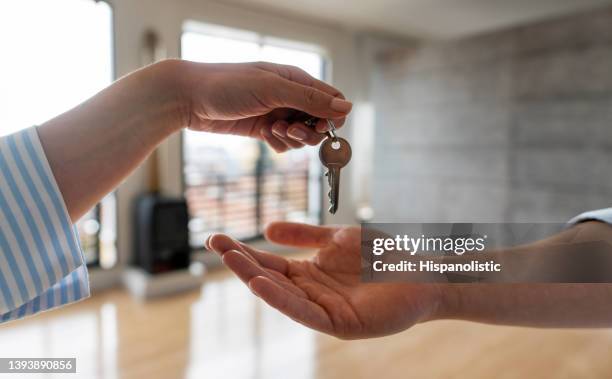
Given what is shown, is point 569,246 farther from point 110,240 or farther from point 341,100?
point 110,240

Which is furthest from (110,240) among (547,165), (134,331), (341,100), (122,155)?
(547,165)

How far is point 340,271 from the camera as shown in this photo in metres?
0.84

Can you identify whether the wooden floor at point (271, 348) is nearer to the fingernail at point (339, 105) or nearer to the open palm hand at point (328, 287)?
the open palm hand at point (328, 287)

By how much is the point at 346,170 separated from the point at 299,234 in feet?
11.3

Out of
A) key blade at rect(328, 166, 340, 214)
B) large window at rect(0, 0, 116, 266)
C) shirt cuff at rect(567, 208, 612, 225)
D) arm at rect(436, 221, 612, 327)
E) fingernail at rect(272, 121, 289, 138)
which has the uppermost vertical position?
large window at rect(0, 0, 116, 266)

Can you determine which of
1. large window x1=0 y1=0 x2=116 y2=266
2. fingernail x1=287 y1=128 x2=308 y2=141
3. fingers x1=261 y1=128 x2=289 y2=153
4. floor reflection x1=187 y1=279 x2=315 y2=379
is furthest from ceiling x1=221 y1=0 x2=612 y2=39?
fingernail x1=287 y1=128 x2=308 y2=141

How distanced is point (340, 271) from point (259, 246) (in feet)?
9.93

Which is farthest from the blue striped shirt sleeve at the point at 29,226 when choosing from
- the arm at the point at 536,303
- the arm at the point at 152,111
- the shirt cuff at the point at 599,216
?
the shirt cuff at the point at 599,216

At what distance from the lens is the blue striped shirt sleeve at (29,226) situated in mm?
578

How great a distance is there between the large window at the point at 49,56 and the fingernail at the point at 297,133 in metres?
2.02

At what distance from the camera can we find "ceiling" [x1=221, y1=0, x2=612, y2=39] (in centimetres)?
323

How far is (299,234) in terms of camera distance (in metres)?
0.88

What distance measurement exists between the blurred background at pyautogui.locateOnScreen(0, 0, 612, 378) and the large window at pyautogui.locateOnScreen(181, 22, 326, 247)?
2 cm

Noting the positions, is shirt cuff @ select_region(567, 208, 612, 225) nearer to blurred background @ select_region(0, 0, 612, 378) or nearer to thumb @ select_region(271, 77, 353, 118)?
thumb @ select_region(271, 77, 353, 118)
